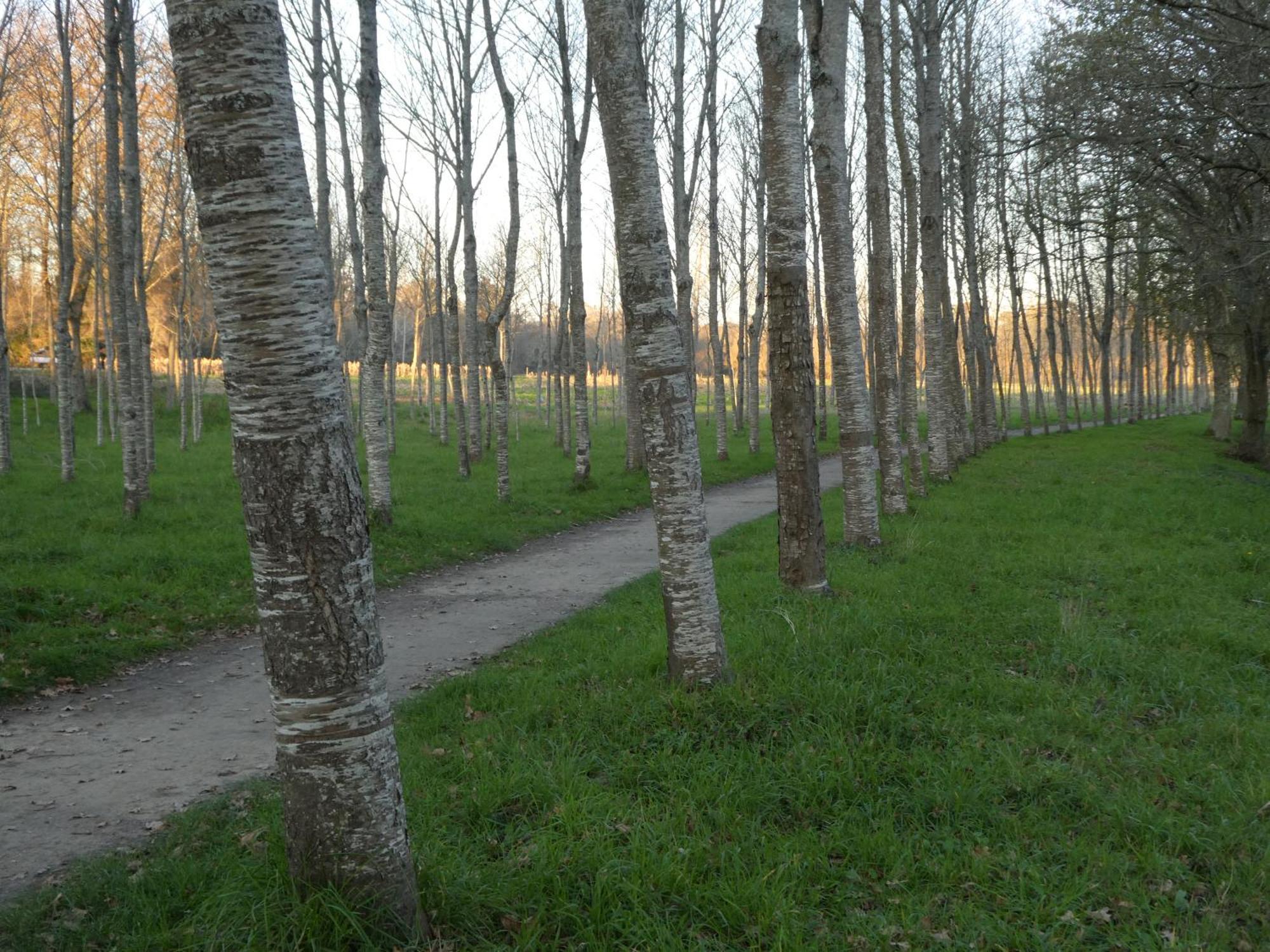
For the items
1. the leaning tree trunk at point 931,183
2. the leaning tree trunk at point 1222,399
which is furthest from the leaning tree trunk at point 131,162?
the leaning tree trunk at point 1222,399

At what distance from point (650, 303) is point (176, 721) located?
4196mm

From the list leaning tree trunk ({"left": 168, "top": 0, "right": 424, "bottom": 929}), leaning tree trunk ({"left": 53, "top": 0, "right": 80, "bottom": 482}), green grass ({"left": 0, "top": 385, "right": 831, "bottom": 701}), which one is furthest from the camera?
leaning tree trunk ({"left": 53, "top": 0, "right": 80, "bottom": 482})

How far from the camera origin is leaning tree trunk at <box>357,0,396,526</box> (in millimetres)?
11273

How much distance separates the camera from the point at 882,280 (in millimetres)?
11680

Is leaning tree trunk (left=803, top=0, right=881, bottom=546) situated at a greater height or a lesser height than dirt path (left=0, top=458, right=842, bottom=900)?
greater

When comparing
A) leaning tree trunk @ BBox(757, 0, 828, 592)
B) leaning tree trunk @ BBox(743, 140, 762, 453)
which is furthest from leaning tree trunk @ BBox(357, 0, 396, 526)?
leaning tree trunk @ BBox(743, 140, 762, 453)

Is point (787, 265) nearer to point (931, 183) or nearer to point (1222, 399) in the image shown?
point (931, 183)

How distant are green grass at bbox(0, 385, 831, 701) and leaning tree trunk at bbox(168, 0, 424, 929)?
4.68 meters

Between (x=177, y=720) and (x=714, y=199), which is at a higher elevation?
(x=714, y=199)

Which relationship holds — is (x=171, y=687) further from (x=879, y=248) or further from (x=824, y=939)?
(x=879, y=248)

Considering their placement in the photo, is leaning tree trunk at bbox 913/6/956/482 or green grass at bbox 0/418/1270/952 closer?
green grass at bbox 0/418/1270/952

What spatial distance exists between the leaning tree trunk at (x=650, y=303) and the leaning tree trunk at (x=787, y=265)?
6.94 ft

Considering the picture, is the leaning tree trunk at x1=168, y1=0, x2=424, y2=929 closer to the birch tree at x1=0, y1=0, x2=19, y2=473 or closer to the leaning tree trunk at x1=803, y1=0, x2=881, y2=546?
the leaning tree trunk at x1=803, y1=0, x2=881, y2=546

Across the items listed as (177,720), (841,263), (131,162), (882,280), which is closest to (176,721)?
(177,720)
